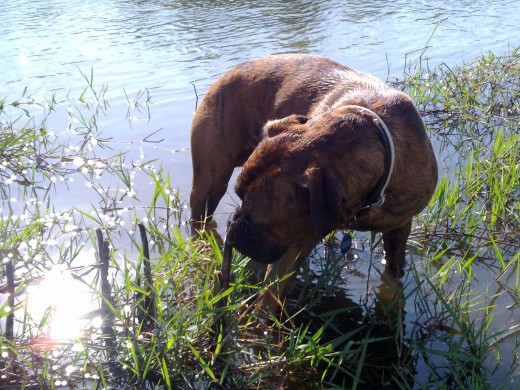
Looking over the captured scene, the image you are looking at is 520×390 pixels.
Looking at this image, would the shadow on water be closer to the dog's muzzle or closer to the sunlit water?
the dog's muzzle

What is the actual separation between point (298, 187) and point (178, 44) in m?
6.83

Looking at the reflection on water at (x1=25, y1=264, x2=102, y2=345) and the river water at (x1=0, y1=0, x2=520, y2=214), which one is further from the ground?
the river water at (x1=0, y1=0, x2=520, y2=214)

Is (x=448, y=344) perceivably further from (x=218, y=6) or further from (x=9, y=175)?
(x=218, y=6)

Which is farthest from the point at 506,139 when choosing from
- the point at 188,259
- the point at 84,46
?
the point at 84,46

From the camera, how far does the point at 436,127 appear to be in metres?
6.05

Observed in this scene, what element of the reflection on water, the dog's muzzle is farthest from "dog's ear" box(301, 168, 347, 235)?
the reflection on water

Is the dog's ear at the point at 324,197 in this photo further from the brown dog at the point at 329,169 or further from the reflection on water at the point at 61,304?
the reflection on water at the point at 61,304

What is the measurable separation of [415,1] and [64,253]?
360 inches

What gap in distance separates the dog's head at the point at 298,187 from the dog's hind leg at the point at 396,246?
0.72 metres

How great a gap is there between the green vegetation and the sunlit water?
63 cm

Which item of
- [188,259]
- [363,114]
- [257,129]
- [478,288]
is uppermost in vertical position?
[363,114]

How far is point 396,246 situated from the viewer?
379cm

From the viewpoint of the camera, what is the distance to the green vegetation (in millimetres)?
2908

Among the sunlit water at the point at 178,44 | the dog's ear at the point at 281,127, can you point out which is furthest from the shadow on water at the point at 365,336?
the sunlit water at the point at 178,44
